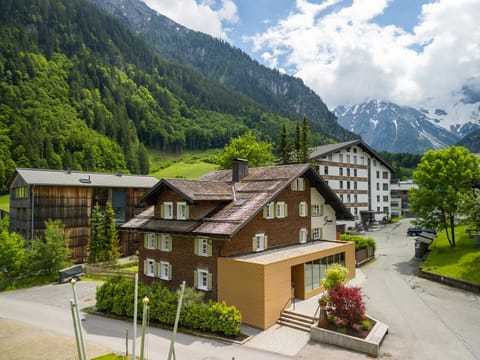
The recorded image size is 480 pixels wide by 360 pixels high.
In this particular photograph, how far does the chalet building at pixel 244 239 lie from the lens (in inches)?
816

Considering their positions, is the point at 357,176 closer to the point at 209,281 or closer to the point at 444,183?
the point at 444,183

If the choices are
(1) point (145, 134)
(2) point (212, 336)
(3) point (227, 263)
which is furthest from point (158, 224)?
(1) point (145, 134)

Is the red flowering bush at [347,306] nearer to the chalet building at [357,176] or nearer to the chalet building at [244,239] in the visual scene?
the chalet building at [244,239]

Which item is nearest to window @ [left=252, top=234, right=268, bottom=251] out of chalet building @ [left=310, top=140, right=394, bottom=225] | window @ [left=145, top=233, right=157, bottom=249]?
window @ [left=145, top=233, right=157, bottom=249]

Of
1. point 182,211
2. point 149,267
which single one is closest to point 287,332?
point 182,211

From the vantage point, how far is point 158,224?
26391mm

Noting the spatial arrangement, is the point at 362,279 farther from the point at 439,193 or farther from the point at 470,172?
the point at 470,172

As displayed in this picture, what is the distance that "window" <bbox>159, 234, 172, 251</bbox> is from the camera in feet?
82.8

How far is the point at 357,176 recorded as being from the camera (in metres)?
70.6

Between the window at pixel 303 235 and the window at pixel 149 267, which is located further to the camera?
the window at pixel 303 235

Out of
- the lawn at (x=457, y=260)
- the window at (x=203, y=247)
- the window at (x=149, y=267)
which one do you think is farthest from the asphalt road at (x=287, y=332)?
the window at (x=203, y=247)

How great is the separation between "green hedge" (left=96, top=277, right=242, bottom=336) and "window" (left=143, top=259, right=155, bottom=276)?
242 cm

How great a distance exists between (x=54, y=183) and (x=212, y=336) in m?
32.8

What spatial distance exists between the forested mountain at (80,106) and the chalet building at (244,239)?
84932 mm
